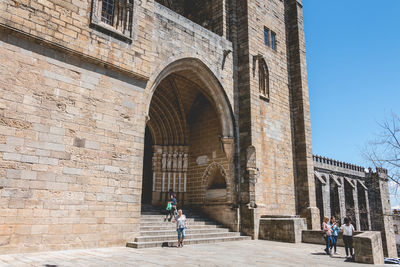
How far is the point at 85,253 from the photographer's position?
261 inches

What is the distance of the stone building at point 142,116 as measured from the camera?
673cm

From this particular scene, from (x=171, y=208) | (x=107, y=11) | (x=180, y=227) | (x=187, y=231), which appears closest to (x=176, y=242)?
(x=180, y=227)

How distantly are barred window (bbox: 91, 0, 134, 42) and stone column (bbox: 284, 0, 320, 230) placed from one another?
900 centimetres

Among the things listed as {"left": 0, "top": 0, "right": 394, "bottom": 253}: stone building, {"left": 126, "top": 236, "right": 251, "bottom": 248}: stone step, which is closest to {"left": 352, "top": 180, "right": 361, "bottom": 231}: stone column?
{"left": 0, "top": 0, "right": 394, "bottom": 253}: stone building

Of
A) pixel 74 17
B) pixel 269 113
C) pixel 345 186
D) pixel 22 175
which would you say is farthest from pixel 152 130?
pixel 345 186

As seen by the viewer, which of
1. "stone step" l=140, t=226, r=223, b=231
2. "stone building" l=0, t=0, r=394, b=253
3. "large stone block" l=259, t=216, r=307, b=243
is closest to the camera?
"stone building" l=0, t=0, r=394, b=253

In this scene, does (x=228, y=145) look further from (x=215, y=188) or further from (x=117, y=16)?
(x=117, y=16)

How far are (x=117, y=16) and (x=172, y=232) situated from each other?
6355mm

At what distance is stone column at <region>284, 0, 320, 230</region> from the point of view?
1392cm

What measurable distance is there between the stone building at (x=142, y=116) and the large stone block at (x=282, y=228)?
382 millimetres

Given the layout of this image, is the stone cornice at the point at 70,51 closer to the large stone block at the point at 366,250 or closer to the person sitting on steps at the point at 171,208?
the person sitting on steps at the point at 171,208

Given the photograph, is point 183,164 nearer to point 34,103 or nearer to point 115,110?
point 115,110

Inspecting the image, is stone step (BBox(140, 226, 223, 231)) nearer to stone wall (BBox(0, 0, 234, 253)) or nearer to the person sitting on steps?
the person sitting on steps

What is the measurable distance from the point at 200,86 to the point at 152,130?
10.2ft
